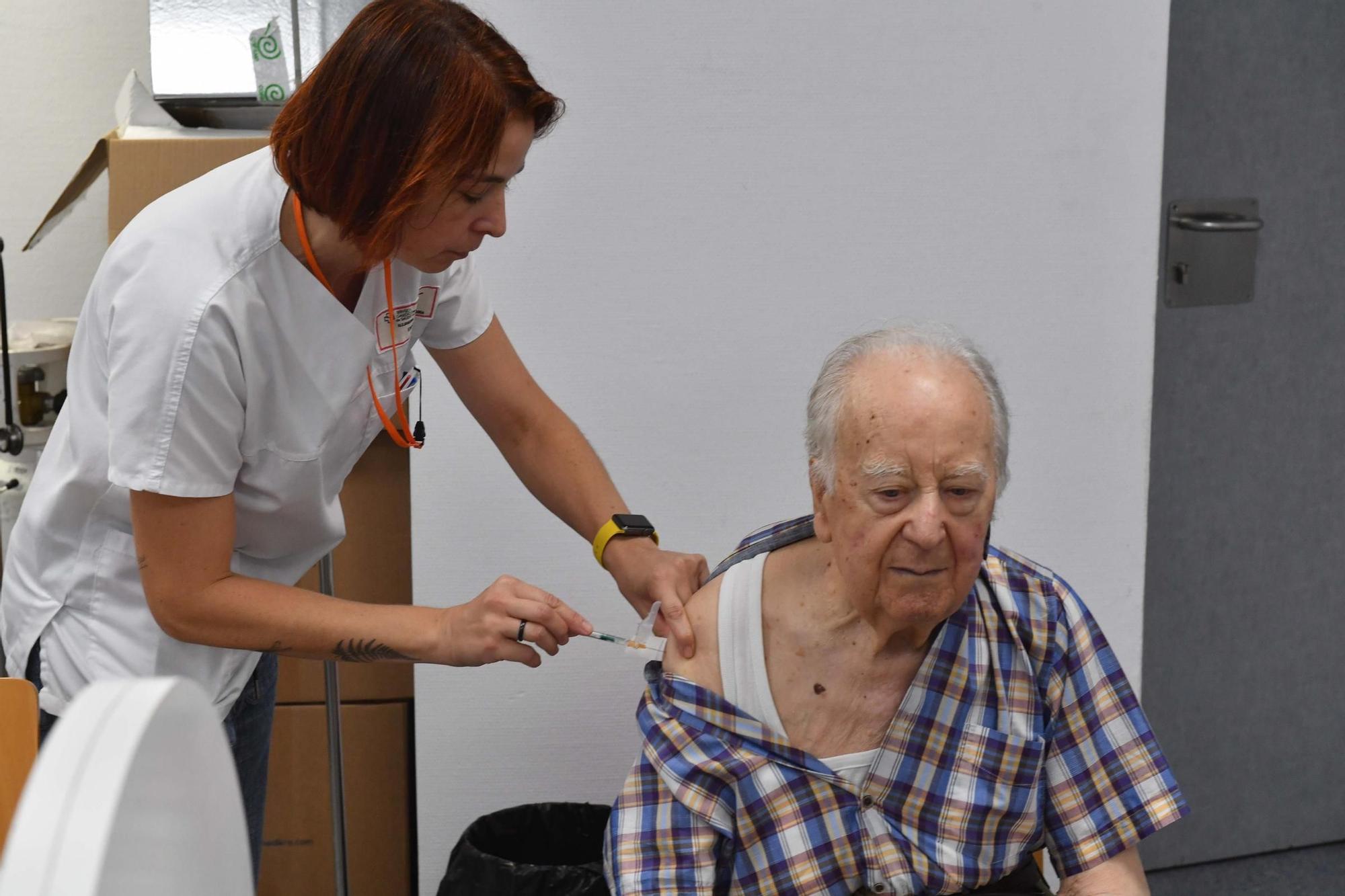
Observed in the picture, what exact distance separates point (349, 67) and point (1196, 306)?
1846 mm

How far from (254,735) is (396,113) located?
871 millimetres

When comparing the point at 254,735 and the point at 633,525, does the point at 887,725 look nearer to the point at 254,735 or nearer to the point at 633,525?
the point at 633,525

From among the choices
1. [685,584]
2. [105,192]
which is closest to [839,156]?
[685,584]

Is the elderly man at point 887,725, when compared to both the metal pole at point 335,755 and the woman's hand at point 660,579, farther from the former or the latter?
the metal pole at point 335,755

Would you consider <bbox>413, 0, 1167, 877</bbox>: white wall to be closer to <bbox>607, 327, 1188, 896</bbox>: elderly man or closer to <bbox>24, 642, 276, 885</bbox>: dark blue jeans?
<bbox>24, 642, 276, 885</bbox>: dark blue jeans

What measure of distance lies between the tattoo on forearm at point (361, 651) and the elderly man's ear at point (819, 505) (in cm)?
47

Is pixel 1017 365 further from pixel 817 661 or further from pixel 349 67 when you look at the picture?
pixel 349 67

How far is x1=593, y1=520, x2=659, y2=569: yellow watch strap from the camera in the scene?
1617mm

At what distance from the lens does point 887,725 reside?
1.43 meters

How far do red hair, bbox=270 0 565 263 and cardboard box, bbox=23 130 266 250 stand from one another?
1.02 meters

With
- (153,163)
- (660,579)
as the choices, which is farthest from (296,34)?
(660,579)

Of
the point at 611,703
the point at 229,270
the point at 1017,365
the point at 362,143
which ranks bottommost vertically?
the point at 611,703

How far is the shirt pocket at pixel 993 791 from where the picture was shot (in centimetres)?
140

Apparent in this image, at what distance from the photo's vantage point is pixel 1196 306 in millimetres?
2502
